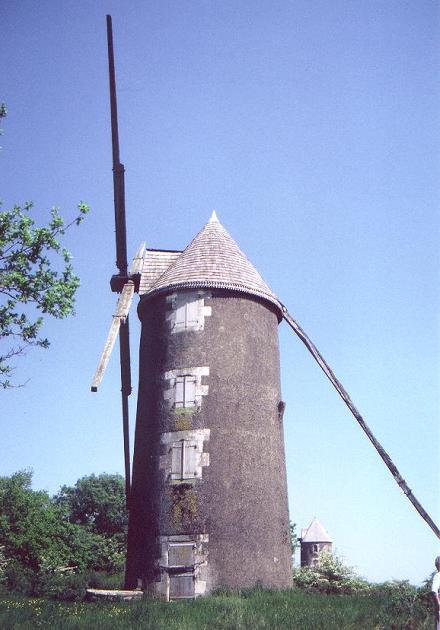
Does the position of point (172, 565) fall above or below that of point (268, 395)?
below

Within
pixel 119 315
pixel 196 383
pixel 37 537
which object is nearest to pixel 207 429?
pixel 196 383

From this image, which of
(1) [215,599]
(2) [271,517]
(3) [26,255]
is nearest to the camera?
(1) [215,599]

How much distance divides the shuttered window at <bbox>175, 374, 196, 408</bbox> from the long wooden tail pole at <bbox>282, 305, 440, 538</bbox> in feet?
13.1

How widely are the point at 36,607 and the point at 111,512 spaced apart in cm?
3924

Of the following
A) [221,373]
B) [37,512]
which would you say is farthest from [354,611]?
[37,512]

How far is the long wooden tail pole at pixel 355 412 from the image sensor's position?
14.0 metres

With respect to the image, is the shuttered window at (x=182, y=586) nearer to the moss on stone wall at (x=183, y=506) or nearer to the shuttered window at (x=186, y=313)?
the moss on stone wall at (x=183, y=506)

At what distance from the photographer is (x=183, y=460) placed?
13766 millimetres

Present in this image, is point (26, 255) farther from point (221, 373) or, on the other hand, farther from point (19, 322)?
point (221, 373)

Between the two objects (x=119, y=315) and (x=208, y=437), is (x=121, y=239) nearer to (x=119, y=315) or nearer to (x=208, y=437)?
(x=119, y=315)

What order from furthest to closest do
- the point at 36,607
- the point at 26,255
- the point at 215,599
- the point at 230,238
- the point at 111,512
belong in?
the point at 111,512 → the point at 230,238 → the point at 26,255 → the point at 36,607 → the point at 215,599

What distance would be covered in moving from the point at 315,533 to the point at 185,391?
36643 millimetres

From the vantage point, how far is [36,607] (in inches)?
496

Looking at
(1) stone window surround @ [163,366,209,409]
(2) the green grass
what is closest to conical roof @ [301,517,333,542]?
(1) stone window surround @ [163,366,209,409]
